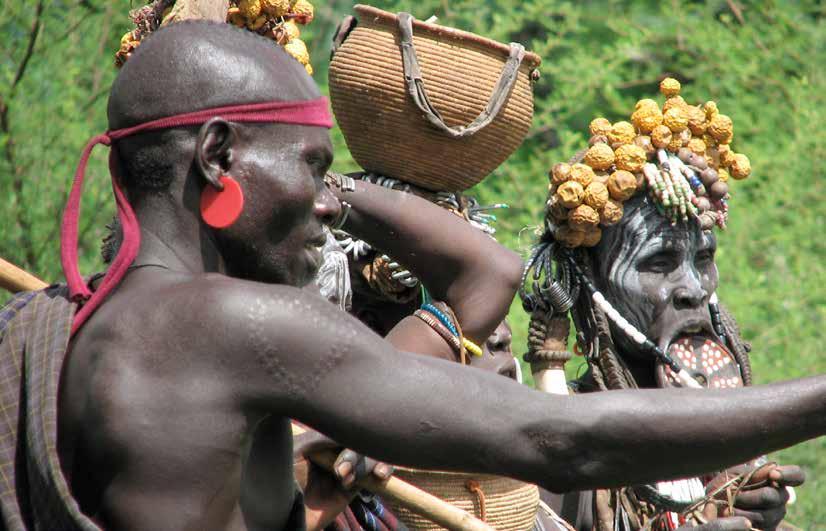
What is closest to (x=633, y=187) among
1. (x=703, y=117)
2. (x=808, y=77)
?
(x=703, y=117)

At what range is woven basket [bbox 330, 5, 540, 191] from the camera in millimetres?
4523

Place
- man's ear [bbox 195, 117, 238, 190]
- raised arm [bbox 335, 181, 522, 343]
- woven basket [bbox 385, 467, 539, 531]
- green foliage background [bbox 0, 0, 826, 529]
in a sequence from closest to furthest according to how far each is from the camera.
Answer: man's ear [bbox 195, 117, 238, 190] < raised arm [bbox 335, 181, 522, 343] < woven basket [bbox 385, 467, 539, 531] < green foliage background [bbox 0, 0, 826, 529]

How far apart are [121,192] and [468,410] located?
0.75m

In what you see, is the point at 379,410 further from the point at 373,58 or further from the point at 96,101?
the point at 96,101

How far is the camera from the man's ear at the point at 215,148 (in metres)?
2.68

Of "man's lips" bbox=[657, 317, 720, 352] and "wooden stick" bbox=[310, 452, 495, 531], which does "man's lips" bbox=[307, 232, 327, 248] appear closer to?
"wooden stick" bbox=[310, 452, 495, 531]

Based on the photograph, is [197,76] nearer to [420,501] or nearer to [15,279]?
[15,279]

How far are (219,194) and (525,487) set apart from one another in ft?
6.47

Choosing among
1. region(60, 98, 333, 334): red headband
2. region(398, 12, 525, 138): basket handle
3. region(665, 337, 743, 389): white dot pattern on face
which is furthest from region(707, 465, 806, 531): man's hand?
region(60, 98, 333, 334): red headband

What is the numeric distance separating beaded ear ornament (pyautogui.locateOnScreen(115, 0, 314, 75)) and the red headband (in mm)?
1219

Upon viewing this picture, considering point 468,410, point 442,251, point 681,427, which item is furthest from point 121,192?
point 442,251

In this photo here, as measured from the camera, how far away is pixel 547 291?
548 centimetres

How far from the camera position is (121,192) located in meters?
2.79

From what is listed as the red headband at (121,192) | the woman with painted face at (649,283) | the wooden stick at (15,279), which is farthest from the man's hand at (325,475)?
the woman with painted face at (649,283)
